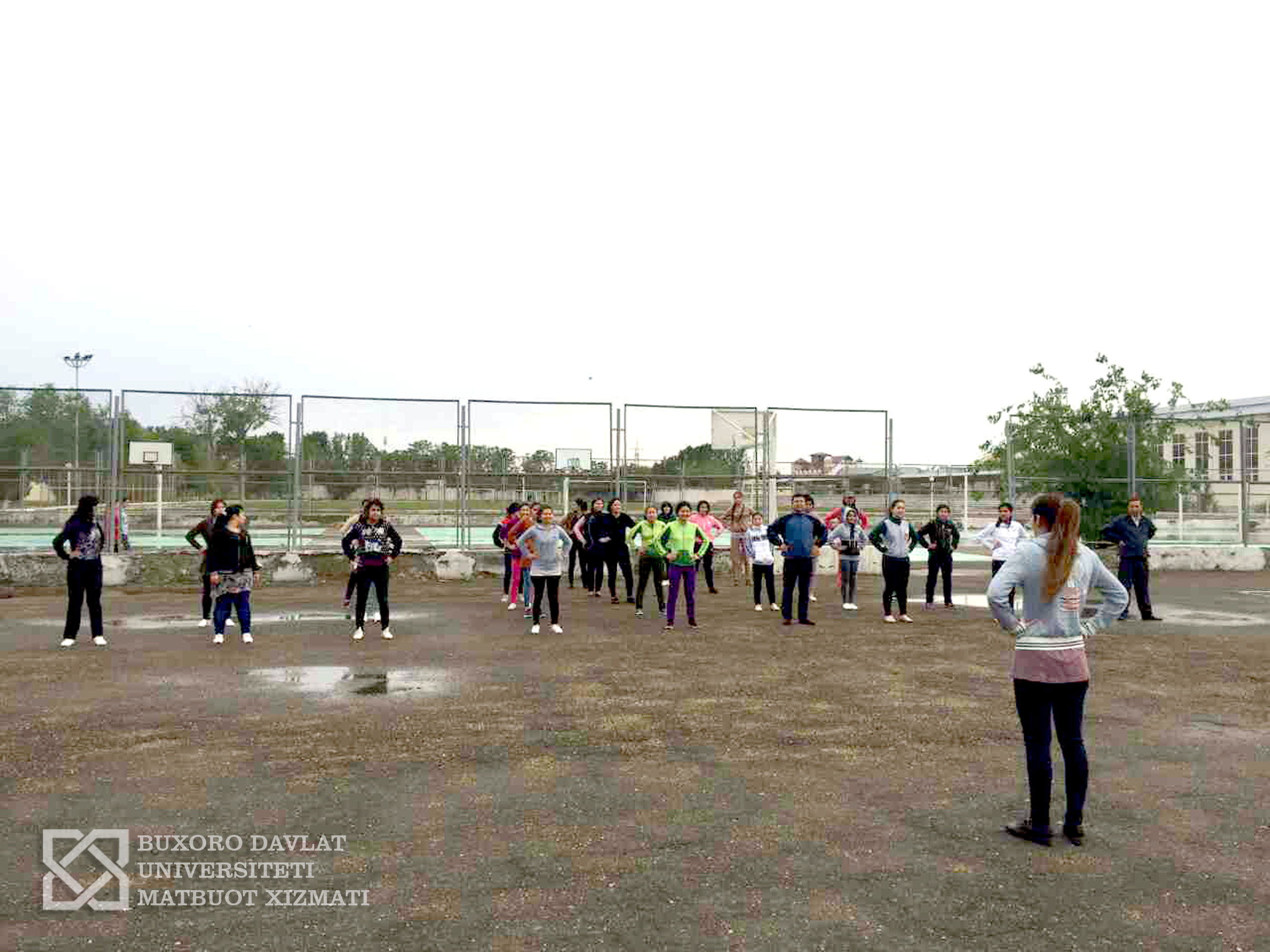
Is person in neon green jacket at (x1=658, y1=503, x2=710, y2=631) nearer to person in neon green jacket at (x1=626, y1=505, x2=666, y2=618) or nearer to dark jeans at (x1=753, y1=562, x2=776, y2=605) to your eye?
person in neon green jacket at (x1=626, y1=505, x2=666, y2=618)

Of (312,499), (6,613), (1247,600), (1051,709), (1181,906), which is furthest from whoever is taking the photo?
(312,499)

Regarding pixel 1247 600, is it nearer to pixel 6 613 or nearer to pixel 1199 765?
pixel 1199 765

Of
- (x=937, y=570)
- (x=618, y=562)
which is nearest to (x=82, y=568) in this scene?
(x=618, y=562)

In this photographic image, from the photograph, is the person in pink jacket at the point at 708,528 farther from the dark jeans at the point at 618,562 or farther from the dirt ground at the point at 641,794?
the dirt ground at the point at 641,794

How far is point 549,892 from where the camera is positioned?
13.5 feet

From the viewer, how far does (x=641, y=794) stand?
552 cm

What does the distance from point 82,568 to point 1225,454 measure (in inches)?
1079

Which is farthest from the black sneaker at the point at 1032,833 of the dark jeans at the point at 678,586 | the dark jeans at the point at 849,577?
the dark jeans at the point at 849,577

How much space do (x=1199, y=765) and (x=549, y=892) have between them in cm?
447

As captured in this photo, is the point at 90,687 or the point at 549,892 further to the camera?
the point at 90,687

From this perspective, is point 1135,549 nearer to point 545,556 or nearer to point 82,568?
point 545,556

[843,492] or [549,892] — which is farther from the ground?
[843,492]

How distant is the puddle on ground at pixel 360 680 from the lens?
8.53m


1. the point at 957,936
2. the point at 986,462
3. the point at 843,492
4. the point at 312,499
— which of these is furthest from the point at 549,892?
the point at 986,462
